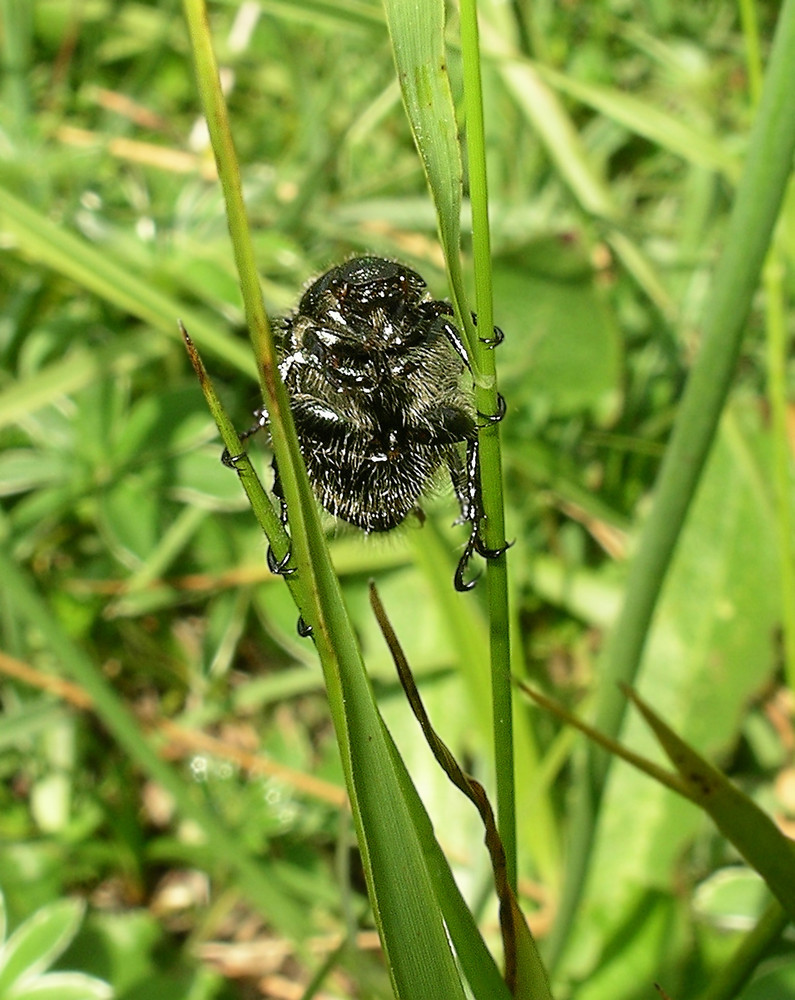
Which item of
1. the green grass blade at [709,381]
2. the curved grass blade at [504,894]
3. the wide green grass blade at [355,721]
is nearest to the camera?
the wide green grass blade at [355,721]

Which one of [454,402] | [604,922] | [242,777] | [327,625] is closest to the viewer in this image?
[327,625]

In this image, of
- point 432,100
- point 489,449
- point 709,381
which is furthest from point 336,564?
point 432,100

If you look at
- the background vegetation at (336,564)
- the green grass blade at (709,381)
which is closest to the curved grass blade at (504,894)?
the green grass blade at (709,381)

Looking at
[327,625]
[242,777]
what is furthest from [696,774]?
[242,777]

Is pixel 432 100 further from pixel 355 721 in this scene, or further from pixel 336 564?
pixel 336 564

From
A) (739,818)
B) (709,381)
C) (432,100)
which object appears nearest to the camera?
(432,100)

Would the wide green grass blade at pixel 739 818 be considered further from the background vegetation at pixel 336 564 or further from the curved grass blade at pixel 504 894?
the background vegetation at pixel 336 564

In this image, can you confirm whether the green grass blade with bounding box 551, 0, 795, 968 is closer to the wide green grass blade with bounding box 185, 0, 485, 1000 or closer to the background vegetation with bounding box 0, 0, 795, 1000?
the background vegetation with bounding box 0, 0, 795, 1000

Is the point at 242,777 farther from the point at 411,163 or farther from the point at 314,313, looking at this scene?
the point at 411,163

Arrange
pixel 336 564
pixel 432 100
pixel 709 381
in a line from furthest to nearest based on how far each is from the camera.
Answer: pixel 336 564 → pixel 709 381 → pixel 432 100
